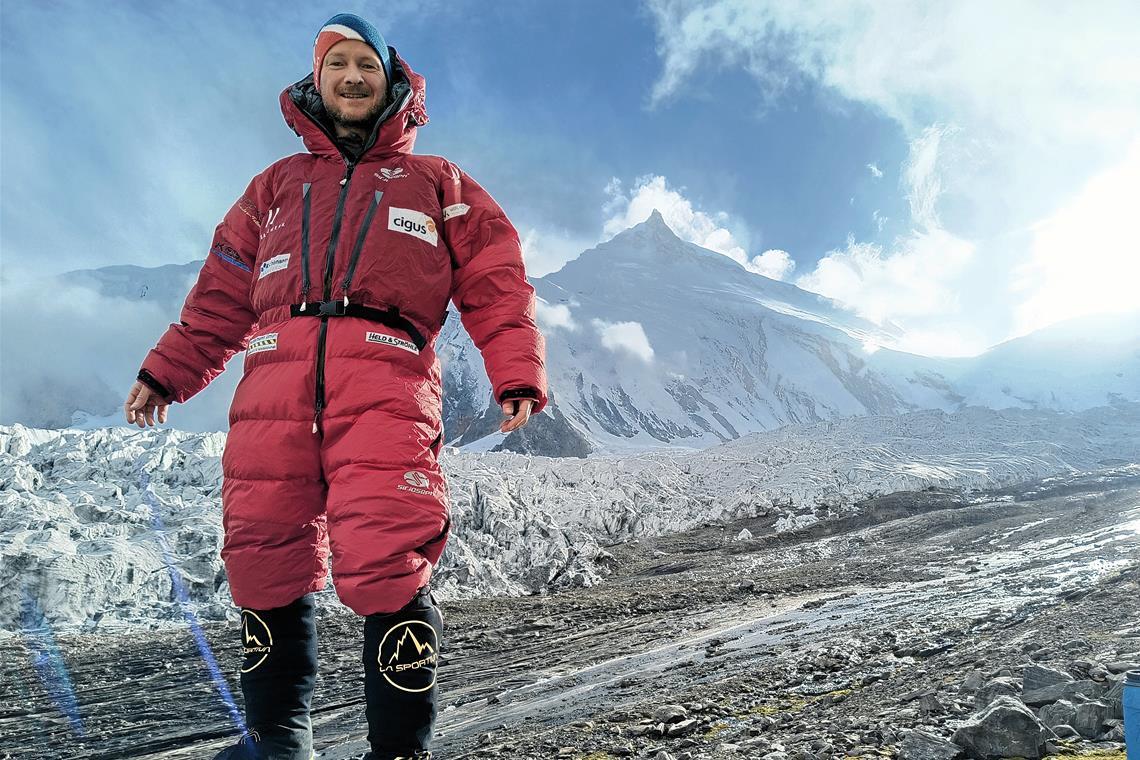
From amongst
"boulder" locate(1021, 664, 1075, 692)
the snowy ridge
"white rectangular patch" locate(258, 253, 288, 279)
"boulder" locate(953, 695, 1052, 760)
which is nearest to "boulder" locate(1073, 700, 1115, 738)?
"boulder" locate(953, 695, 1052, 760)

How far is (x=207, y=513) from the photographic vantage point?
5.89 m

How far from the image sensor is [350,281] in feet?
6.05

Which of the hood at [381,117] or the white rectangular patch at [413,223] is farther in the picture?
the hood at [381,117]

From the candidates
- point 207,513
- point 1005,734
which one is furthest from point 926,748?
point 207,513

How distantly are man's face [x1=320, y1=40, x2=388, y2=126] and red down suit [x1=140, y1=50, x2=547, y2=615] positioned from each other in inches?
3.0

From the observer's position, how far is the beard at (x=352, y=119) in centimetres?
213

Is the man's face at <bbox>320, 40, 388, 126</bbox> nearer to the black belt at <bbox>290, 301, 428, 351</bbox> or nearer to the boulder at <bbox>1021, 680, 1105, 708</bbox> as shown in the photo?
the black belt at <bbox>290, 301, 428, 351</bbox>

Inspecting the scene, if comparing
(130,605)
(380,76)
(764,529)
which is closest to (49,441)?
(130,605)

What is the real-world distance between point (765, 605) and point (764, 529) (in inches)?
273

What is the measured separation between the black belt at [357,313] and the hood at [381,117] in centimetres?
61

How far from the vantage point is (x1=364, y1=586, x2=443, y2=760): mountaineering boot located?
1.50m

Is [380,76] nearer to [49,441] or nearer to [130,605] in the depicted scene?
[130,605]

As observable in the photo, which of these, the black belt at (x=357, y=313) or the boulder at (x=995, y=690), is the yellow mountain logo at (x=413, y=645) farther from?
the boulder at (x=995, y=690)

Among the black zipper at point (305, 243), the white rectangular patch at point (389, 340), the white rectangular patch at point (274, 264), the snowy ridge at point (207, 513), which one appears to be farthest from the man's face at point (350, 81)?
the snowy ridge at point (207, 513)
